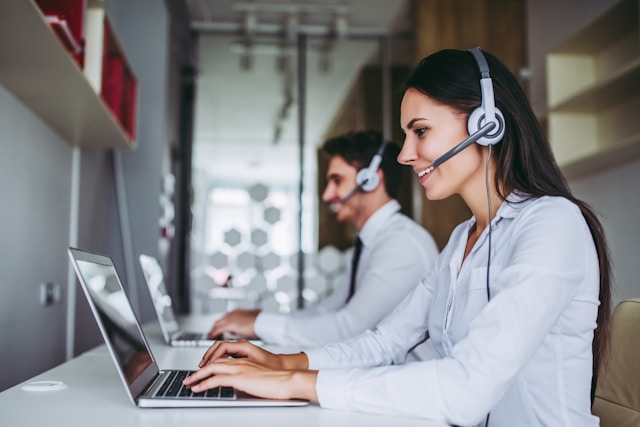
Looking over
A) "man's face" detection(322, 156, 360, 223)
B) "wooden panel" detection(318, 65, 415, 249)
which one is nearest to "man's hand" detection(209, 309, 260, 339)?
"man's face" detection(322, 156, 360, 223)

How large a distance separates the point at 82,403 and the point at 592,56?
2628mm

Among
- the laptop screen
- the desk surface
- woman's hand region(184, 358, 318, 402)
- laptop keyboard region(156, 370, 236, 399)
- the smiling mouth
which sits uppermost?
the smiling mouth

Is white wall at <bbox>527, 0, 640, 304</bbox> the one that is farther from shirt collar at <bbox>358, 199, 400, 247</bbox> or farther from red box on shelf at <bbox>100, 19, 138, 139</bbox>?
red box on shelf at <bbox>100, 19, 138, 139</bbox>

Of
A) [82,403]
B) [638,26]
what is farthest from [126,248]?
[638,26]

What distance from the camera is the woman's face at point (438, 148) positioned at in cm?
114

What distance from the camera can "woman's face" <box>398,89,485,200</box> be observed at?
1141mm

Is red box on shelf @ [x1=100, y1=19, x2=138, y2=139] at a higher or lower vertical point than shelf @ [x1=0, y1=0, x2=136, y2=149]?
higher

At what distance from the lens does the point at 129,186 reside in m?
3.23

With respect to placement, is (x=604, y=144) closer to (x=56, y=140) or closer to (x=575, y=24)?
(x=575, y=24)

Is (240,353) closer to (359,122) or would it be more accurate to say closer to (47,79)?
(47,79)

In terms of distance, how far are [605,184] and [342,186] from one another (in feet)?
3.83

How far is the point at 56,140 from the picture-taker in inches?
86.0

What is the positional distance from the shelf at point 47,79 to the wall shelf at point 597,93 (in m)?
1.79

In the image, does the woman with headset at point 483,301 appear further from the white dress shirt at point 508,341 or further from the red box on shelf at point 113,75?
the red box on shelf at point 113,75
